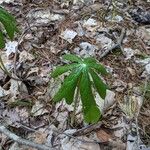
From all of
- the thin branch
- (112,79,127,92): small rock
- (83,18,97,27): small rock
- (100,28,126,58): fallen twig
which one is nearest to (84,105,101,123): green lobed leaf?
the thin branch

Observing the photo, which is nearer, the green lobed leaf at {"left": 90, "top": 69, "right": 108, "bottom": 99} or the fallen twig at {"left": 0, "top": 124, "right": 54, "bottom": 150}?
the green lobed leaf at {"left": 90, "top": 69, "right": 108, "bottom": 99}

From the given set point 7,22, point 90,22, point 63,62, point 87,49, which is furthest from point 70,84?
point 90,22

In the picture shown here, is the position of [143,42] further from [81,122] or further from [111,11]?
[81,122]

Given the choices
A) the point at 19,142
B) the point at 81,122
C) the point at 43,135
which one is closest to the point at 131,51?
the point at 81,122

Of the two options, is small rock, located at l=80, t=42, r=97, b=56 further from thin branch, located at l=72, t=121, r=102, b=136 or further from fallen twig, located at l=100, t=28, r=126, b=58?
thin branch, located at l=72, t=121, r=102, b=136

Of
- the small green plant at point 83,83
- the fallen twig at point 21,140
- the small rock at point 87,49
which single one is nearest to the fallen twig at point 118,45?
the small rock at point 87,49

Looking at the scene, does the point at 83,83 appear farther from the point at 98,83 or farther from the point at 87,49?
the point at 87,49

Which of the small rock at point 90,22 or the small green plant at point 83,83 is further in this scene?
the small rock at point 90,22

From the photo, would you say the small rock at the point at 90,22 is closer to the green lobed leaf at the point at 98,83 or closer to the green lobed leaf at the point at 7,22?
the green lobed leaf at the point at 7,22
